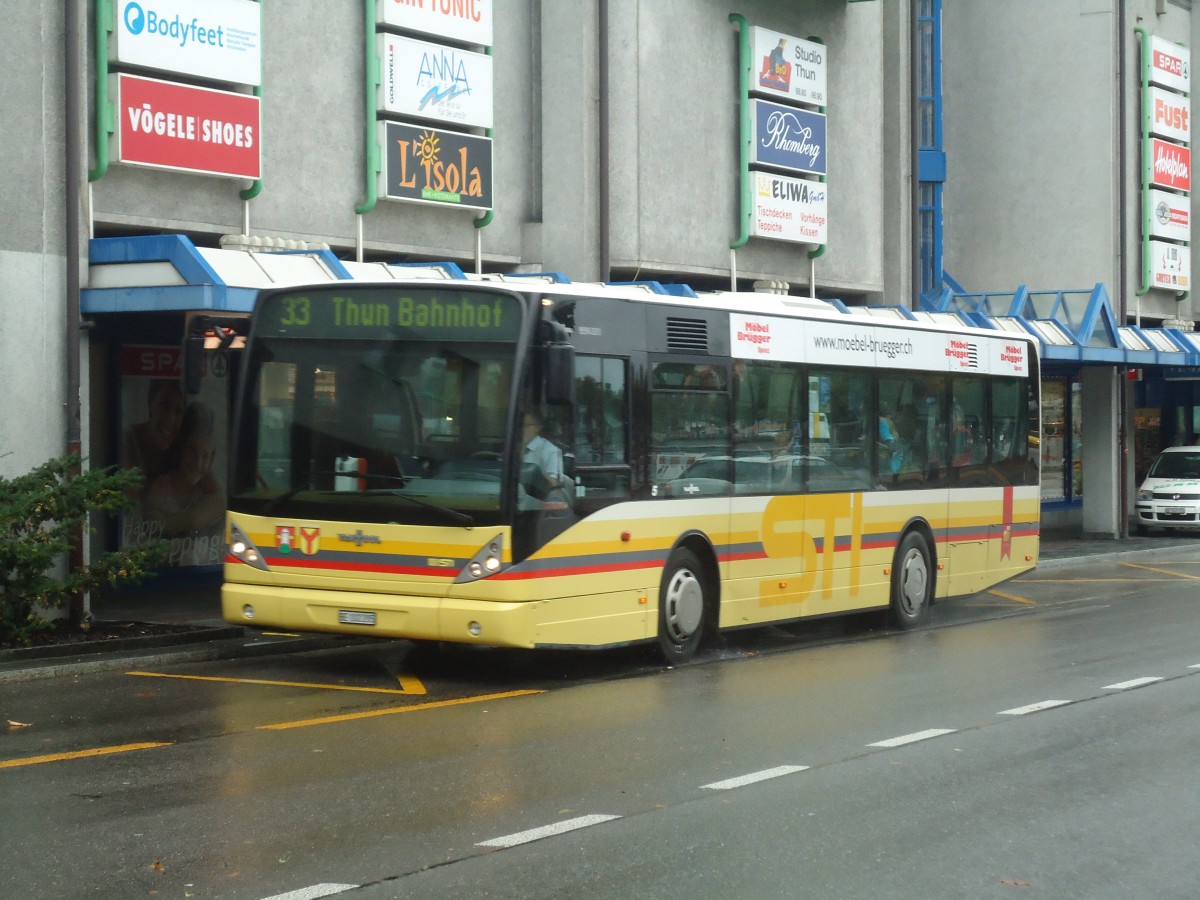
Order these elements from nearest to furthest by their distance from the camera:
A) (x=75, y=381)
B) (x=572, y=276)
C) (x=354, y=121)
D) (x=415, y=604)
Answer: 1. (x=415, y=604)
2. (x=75, y=381)
3. (x=354, y=121)
4. (x=572, y=276)

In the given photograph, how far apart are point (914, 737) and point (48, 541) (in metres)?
7.33

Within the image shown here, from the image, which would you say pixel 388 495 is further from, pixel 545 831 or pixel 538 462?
pixel 545 831

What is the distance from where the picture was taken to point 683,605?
13.0 meters

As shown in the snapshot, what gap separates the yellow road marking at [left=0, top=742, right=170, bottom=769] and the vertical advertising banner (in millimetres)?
9497

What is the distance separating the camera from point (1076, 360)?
92.0 ft

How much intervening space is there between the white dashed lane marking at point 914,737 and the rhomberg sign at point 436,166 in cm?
1089

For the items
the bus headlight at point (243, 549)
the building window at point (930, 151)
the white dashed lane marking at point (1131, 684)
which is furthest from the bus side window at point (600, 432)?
the building window at point (930, 151)

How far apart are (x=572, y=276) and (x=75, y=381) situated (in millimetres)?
7486

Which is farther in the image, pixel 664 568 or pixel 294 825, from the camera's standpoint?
pixel 664 568

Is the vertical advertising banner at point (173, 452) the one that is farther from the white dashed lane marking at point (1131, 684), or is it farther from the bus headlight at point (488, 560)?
the white dashed lane marking at point (1131, 684)

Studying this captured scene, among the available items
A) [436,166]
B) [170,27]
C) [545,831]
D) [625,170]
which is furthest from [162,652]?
[625,170]

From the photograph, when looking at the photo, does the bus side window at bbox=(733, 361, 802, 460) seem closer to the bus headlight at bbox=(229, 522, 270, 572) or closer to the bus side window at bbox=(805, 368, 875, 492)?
the bus side window at bbox=(805, 368, 875, 492)

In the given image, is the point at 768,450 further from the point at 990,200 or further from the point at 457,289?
the point at 990,200

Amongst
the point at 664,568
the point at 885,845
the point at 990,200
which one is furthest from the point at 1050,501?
the point at 885,845
